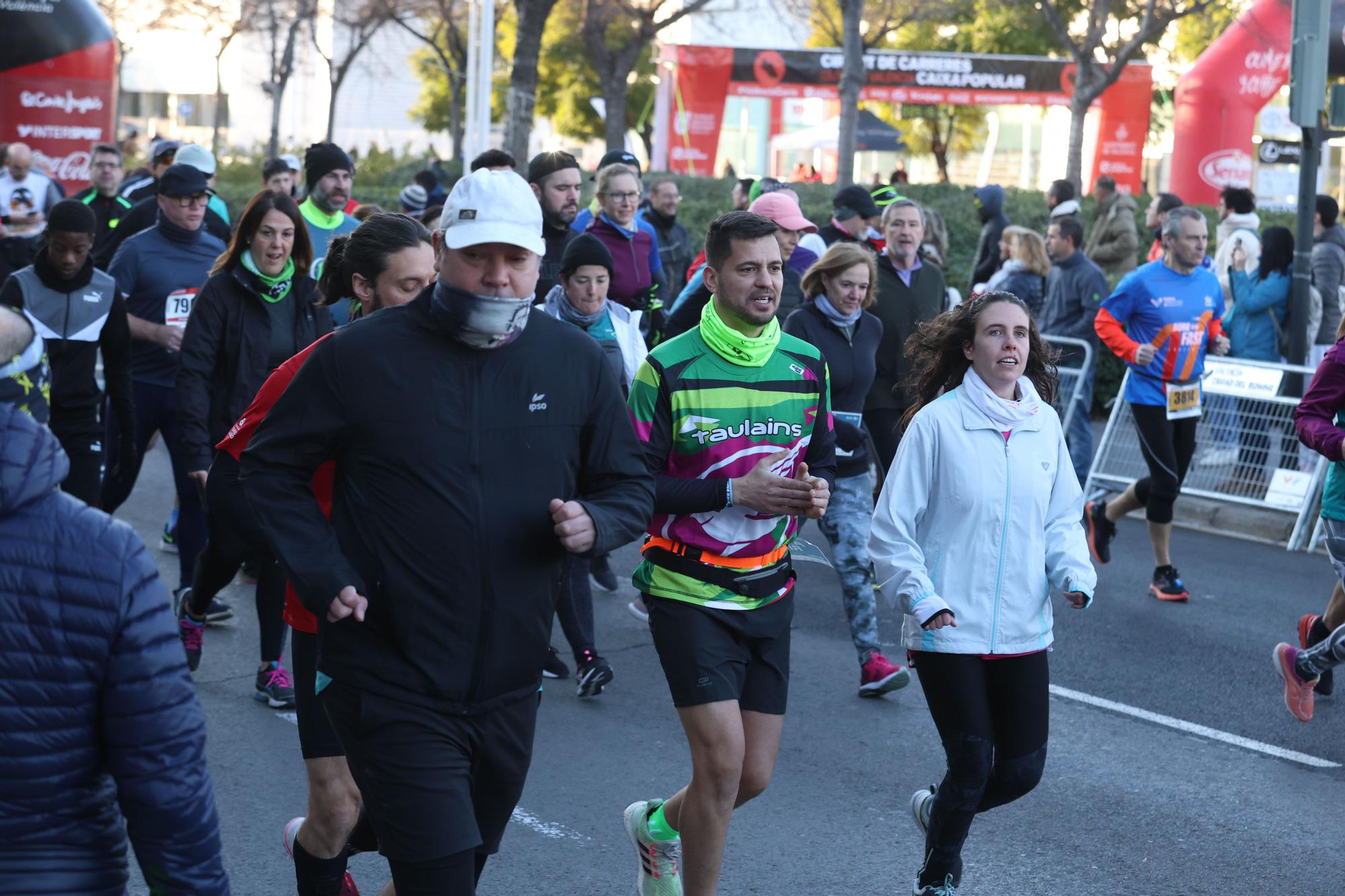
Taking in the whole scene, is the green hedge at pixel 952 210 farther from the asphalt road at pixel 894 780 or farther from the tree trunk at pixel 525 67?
the asphalt road at pixel 894 780

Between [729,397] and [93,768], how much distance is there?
226 cm

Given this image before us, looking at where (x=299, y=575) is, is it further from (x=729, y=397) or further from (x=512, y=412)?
(x=729, y=397)

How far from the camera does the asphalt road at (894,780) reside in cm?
486

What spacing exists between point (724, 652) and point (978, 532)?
2.52ft

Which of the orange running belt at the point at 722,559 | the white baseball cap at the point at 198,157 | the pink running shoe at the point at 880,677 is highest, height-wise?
the white baseball cap at the point at 198,157

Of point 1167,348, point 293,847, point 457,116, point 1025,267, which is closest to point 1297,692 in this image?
point 1167,348

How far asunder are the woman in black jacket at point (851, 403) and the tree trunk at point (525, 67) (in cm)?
1674

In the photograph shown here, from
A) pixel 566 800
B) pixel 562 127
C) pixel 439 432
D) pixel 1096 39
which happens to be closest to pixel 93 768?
pixel 439 432

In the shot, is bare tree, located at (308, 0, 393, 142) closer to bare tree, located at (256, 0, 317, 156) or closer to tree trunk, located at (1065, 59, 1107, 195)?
bare tree, located at (256, 0, 317, 156)

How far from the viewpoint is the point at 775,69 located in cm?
3669

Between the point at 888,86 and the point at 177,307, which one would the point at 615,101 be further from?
the point at 177,307

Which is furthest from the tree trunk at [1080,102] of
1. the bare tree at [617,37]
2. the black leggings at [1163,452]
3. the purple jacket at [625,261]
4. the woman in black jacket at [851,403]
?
the woman in black jacket at [851,403]

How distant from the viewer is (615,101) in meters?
38.0

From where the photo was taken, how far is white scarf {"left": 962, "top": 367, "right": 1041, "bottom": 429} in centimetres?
438
